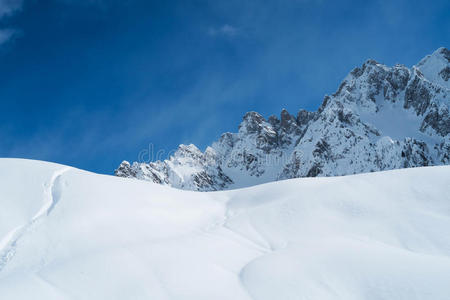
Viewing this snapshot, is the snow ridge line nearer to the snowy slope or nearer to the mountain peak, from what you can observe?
the snowy slope

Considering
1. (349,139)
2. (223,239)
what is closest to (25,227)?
(223,239)

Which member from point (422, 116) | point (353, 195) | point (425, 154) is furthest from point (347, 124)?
point (353, 195)

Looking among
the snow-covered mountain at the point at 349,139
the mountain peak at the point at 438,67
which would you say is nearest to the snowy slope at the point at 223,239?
the snow-covered mountain at the point at 349,139

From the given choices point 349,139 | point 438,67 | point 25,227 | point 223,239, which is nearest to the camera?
point 25,227

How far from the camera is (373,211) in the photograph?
902 cm

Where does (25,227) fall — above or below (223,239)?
above

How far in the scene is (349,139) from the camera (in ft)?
300

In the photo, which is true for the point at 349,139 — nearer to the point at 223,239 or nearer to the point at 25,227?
the point at 223,239

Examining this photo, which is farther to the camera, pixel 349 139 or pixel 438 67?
pixel 438 67

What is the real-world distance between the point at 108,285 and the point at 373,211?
8.27 m

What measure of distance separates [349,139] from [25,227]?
9701 cm

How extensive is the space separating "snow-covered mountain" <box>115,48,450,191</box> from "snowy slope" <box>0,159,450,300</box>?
71629mm

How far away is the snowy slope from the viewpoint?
5039mm

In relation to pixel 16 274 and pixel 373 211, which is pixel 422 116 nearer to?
pixel 373 211
